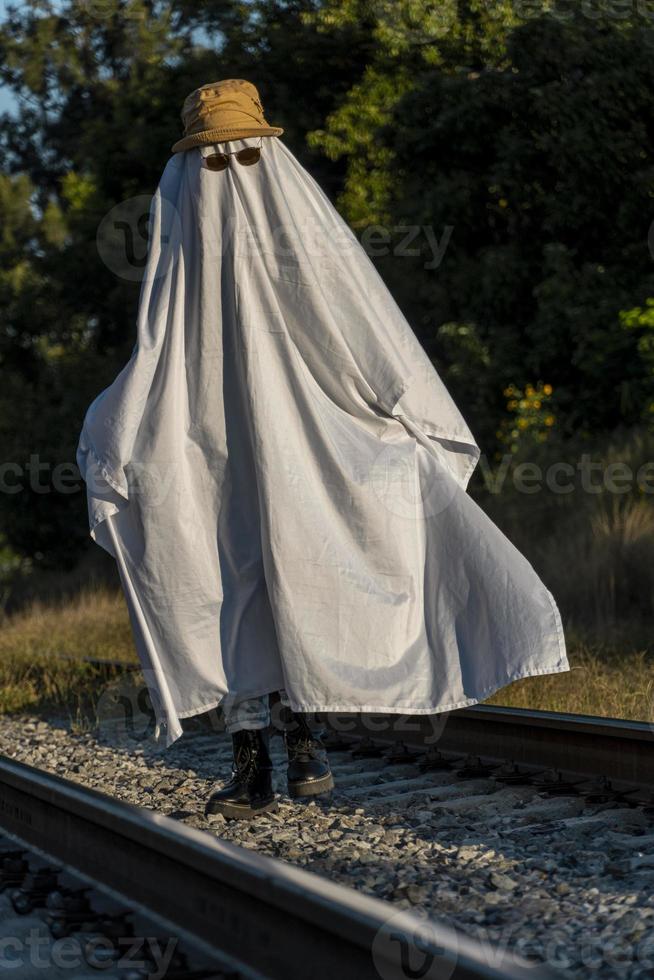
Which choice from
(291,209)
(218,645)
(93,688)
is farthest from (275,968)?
(93,688)

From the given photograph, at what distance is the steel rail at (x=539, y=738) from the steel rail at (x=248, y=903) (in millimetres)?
1813

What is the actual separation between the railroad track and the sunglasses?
202cm

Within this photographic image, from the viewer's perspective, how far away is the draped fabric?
4121 millimetres

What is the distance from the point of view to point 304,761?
14.6ft

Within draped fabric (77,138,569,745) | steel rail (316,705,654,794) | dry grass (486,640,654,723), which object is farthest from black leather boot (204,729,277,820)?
dry grass (486,640,654,723)

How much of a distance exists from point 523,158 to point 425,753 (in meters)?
9.45

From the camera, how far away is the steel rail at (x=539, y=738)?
450cm

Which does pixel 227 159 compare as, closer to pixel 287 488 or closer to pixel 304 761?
pixel 287 488

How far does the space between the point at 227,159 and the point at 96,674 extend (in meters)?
4.46

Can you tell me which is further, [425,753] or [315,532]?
[425,753]

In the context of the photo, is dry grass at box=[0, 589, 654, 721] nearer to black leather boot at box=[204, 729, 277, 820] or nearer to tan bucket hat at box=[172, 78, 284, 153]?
black leather boot at box=[204, 729, 277, 820]

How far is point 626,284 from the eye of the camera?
1316cm

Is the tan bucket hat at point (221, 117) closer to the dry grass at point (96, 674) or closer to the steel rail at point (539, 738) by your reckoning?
the steel rail at point (539, 738)

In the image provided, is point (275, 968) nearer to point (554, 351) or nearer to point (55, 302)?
point (554, 351)
